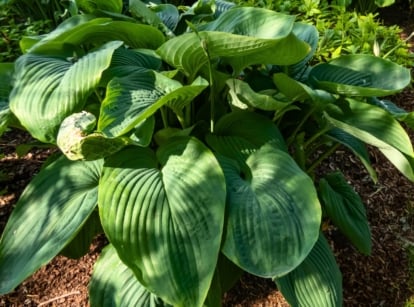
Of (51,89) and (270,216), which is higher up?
(51,89)

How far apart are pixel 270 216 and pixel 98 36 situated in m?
0.76

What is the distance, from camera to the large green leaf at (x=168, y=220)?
3.81 feet

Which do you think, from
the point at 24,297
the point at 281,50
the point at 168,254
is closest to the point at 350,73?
the point at 281,50

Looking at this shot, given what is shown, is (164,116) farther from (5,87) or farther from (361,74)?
(361,74)

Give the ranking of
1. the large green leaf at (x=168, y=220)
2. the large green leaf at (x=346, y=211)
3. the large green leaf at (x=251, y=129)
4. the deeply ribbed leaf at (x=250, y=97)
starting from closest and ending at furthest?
the large green leaf at (x=168, y=220), the deeply ribbed leaf at (x=250, y=97), the large green leaf at (x=251, y=129), the large green leaf at (x=346, y=211)

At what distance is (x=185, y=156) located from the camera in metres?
1.36

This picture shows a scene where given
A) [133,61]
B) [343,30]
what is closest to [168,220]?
[133,61]

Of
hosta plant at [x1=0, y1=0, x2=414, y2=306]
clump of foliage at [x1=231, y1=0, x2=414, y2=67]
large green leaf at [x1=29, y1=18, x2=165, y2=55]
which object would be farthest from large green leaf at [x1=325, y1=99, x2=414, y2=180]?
clump of foliage at [x1=231, y1=0, x2=414, y2=67]

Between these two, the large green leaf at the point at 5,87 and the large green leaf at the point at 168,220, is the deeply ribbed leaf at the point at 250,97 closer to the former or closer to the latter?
the large green leaf at the point at 168,220

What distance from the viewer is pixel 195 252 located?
1176 millimetres

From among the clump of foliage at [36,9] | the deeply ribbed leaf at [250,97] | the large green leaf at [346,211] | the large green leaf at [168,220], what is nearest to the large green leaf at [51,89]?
the large green leaf at [168,220]

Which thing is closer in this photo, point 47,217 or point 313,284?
point 47,217

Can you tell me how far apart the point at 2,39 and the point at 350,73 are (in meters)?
1.70

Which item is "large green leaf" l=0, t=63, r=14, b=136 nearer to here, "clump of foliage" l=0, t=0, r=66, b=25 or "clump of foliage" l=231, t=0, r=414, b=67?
"clump of foliage" l=0, t=0, r=66, b=25
